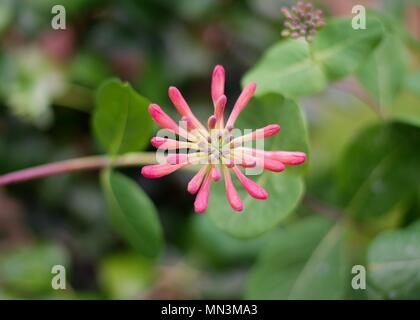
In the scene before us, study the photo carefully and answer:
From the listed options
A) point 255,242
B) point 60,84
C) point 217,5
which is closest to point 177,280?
point 255,242

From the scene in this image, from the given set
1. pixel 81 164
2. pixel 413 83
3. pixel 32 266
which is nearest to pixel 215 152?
→ pixel 81 164

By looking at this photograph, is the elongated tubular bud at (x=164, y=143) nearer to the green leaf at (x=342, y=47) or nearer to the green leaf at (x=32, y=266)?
the green leaf at (x=342, y=47)

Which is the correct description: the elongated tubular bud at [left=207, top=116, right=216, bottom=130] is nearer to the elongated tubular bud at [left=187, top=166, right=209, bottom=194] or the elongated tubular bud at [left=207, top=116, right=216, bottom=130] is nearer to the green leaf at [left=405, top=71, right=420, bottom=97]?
the elongated tubular bud at [left=187, top=166, right=209, bottom=194]

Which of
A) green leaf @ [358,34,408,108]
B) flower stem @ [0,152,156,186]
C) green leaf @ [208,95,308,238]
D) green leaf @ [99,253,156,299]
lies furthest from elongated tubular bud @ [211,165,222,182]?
green leaf @ [99,253,156,299]
